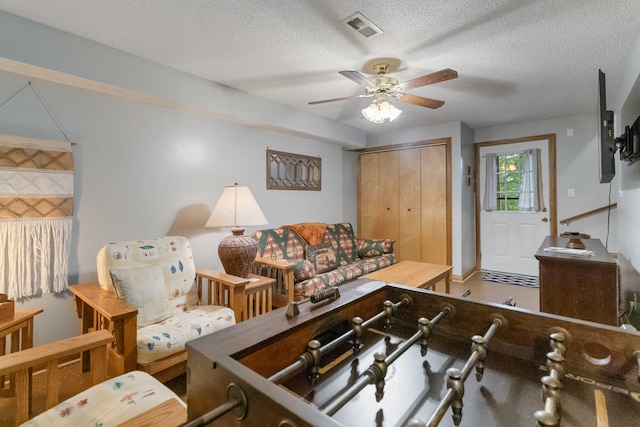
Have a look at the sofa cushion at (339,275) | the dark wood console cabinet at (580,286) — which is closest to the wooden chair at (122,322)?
the sofa cushion at (339,275)

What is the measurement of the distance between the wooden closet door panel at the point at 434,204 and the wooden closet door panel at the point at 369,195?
2.43 ft

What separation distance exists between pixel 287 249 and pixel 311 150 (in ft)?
5.15

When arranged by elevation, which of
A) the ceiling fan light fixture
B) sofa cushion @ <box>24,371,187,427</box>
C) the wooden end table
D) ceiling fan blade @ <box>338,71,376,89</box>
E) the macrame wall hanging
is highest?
ceiling fan blade @ <box>338,71,376,89</box>

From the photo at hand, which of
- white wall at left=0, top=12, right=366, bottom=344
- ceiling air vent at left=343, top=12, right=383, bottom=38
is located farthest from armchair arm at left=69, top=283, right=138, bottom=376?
ceiling air vent at left=343, top=12, right=383, bottom=38

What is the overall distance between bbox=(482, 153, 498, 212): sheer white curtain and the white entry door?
57 mm

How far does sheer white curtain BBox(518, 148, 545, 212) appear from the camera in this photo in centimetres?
425

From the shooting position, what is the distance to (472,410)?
25.0 inches

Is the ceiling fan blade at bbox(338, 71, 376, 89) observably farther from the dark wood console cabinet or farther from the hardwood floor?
the hardwood floor

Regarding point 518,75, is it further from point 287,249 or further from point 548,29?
point 287,249

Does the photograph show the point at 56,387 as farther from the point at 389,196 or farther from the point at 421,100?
the point at 389,196

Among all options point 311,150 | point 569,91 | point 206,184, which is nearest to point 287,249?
point 206,184

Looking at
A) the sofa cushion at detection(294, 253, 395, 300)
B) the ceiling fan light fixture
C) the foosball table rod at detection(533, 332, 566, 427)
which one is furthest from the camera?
the sofa cushion at detection(294, 253, 395, 300)

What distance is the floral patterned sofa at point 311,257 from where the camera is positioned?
281 cm

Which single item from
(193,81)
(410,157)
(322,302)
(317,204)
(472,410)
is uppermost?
(193,81)
